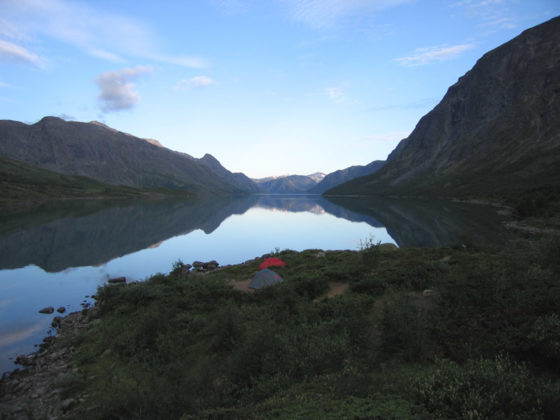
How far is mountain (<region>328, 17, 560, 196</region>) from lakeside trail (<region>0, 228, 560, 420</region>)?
108 metres

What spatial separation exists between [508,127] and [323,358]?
195 meters

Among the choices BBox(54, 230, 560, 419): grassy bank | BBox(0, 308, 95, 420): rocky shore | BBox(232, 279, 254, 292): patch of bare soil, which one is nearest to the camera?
BBox(54, 230, 560, 419): grassy bank

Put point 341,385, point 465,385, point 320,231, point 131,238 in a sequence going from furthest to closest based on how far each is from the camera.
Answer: point 320,231
point 131,238
point 341,385
point 465,385

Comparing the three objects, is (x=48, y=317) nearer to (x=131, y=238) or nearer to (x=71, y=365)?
(x=71, y=365)

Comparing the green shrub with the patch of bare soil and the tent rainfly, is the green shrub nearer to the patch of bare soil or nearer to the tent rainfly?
the tent rainfly

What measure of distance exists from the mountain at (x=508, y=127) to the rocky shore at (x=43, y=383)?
120 meters

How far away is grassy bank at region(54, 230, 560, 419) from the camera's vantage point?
253 inches

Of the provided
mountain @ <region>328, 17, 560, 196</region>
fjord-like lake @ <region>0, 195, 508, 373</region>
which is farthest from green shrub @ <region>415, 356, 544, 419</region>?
mountain @ <region>328, 17, 560, 196</region>

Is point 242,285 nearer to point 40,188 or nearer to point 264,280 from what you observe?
point 264,280

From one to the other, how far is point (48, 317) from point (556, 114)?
18558cm

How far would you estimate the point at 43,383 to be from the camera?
12.1 metres

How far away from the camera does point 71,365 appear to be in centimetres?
1344

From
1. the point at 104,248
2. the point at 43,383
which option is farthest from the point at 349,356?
the point at 104,248

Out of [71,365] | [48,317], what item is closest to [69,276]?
[48,317]
